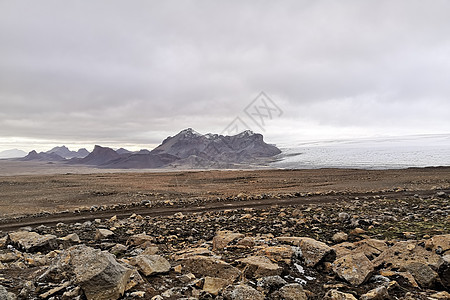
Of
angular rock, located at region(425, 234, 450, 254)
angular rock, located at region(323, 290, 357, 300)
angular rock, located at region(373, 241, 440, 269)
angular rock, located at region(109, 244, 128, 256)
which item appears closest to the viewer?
angular rock, located at region(323, 290, 357, 300)

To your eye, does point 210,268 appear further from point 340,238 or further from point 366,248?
point 340,238

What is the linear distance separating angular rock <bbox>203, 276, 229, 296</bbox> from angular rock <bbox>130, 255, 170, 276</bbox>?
0.87 metres

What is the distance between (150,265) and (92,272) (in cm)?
109

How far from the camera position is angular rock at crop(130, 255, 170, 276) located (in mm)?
4664

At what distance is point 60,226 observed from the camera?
1239 cm

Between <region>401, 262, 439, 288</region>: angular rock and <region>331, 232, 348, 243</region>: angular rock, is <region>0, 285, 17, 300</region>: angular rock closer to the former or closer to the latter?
<region>401, 262, 439, 288</region>: angular rock

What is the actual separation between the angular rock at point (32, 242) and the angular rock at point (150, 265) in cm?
518

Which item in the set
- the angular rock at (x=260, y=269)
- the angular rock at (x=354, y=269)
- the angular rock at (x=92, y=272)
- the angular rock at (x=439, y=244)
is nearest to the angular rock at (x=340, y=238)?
the angular rock at (x=439, y=244)

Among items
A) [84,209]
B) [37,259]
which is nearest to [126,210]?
[84,209]

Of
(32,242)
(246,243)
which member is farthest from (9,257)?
(246,243)

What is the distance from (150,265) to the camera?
4.77m

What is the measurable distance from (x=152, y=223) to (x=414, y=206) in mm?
12874

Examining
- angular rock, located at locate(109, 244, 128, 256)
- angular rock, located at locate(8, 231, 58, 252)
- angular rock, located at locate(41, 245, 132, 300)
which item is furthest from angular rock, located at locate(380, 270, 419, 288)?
angular rock, located at locate(8, 231, 58, 252)

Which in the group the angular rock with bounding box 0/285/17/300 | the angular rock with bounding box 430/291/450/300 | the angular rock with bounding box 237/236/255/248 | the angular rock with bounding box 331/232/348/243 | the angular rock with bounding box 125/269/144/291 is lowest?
the angular rock with bounding box 331/232/348/243
